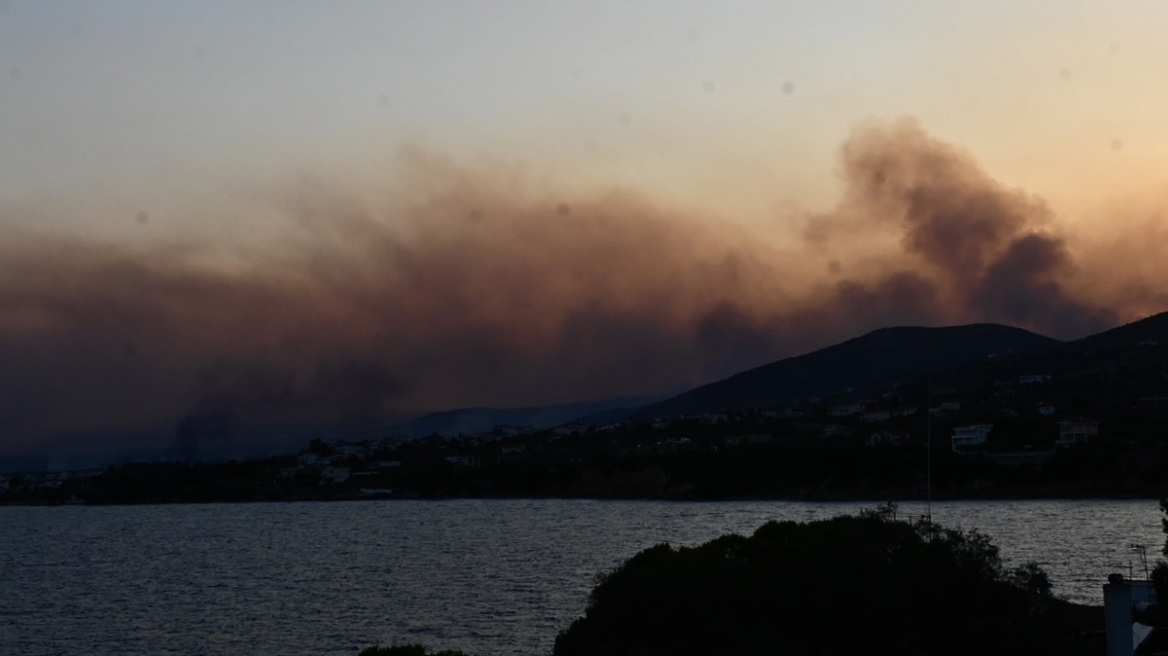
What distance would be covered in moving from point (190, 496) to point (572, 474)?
7501 centimetres

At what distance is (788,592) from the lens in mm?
25766

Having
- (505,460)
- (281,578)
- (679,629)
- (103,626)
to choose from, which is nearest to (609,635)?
(679,629)

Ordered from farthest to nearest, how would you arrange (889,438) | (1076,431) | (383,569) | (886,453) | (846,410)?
(846,410) → (889,438) → (886,453) → (1076,431) → (383,569)

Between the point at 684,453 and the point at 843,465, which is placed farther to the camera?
the point at 684,453

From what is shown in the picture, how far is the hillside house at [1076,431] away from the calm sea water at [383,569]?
14.4 meters

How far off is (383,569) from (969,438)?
240 feet

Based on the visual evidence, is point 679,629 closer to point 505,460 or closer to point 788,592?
point 788,592

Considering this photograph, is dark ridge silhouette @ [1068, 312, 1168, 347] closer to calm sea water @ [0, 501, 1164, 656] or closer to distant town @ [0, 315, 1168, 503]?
distant town @ [0, 315, 1168, 503]

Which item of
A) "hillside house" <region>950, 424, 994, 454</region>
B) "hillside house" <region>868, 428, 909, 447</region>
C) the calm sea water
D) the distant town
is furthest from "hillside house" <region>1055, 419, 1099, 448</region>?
"hillside house" <region>868, 428, 909, 447</region>

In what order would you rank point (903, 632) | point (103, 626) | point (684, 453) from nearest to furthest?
point (903, 632) → point (103, 626) → point (684, 453)

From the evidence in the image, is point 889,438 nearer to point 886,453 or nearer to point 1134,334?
point 886,453

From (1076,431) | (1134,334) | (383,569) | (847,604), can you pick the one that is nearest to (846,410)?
(1134,334)

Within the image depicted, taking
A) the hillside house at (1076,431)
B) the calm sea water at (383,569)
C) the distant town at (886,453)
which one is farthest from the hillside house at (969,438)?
the calm sea water at (383,569)

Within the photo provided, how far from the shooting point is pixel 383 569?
71.3m
